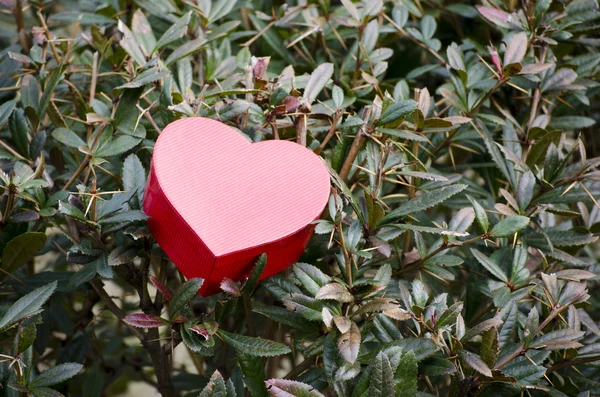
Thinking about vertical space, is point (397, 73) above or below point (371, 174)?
below

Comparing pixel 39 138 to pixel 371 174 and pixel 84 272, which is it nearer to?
pixel 84 272

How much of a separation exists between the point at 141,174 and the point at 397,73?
0.67 metres

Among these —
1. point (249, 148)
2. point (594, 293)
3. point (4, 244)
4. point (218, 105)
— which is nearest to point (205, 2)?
point (218, 105)

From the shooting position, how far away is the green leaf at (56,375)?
0.90 meters

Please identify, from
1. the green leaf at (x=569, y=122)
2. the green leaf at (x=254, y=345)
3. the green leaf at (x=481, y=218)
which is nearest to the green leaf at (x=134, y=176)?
the green leaf at (x=254, y=345)

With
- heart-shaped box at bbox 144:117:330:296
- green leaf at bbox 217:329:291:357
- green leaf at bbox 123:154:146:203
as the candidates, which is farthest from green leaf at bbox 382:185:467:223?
green leaf at bbox 123:154:146:203

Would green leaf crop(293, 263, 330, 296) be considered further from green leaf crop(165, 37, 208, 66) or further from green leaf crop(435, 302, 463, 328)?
green leaf crop(165, 37, 208, 66)

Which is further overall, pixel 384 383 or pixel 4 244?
pixel 4 244

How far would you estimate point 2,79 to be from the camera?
1.27m

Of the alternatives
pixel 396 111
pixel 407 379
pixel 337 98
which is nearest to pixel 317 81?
pixel 337 98

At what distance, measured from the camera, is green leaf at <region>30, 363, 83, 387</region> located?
35.5 inches

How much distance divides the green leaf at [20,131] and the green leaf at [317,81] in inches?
16.3

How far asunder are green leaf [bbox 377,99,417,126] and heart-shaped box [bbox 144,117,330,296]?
0.12 meters

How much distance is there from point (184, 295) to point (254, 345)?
0.36 ft
